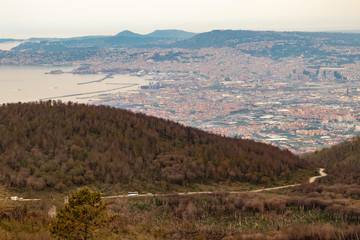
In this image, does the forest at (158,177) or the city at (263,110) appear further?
the city at (263,110)

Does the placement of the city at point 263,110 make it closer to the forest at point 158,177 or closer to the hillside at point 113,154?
the forest at point 158,177

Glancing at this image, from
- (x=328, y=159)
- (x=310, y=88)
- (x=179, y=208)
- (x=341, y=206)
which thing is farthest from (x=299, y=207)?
(x=310, y=88)

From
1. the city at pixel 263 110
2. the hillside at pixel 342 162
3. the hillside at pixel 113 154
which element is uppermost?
the hillside at pixel 113 154

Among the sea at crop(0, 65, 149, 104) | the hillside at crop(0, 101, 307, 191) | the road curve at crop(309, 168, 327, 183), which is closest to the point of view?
the hillside at crop(0, 101, 307, 191)

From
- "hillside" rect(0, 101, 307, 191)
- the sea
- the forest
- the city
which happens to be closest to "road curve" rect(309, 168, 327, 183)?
the forest

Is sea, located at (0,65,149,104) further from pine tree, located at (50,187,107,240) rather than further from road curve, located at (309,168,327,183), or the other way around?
pine tree, located at (50,187,107,240)

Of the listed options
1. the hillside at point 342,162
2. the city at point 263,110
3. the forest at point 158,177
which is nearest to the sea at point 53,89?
the city at point 263,110

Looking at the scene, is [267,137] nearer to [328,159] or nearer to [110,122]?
[328,159]
